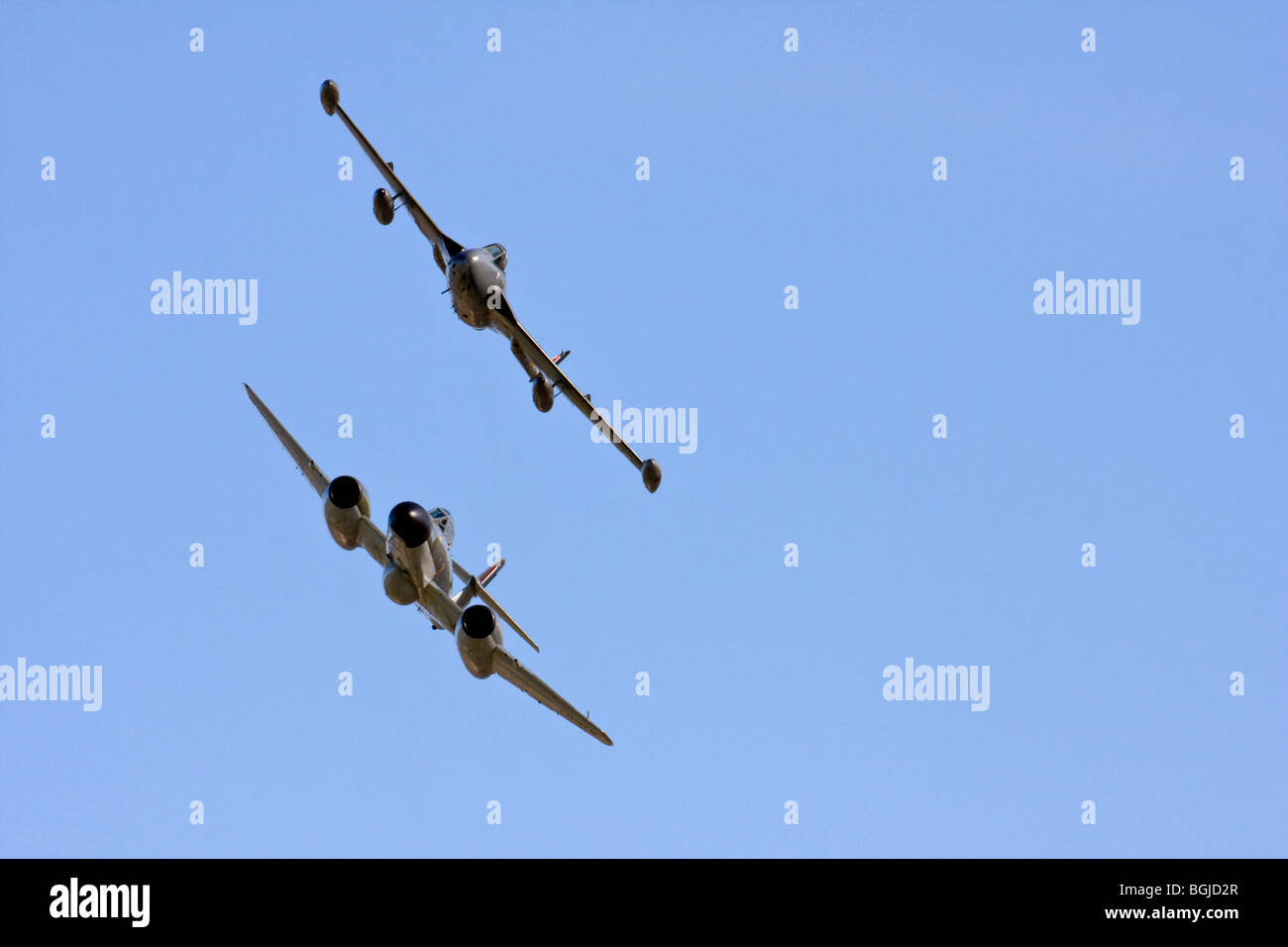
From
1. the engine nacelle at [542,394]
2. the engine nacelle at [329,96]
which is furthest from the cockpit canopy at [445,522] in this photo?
the engine nacelle at [329,96]

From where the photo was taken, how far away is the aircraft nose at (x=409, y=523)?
52.8 metres

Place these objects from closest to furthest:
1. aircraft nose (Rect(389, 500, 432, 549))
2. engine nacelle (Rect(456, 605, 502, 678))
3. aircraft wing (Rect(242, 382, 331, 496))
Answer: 1. aircraft nose (Rect(389, 500, 432, 549))
2. engine nacelle (Rect(456, 605, 502, 678))
3. aircraft wing (Rect(242, 382, 331, 496))

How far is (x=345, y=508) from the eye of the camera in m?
53.9

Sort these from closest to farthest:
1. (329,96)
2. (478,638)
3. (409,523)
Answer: (409,523)
(478,638)
(329,96)

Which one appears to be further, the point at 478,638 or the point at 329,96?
the point at 329,96

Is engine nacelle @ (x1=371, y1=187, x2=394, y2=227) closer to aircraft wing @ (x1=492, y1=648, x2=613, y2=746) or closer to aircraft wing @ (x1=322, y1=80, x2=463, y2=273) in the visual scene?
aircraft wing @ (x1=322, y1=80, x2=463, y2=273)

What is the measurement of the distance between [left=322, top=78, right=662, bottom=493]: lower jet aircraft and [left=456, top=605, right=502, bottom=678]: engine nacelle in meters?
9.66

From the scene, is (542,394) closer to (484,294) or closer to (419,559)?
(484,294)

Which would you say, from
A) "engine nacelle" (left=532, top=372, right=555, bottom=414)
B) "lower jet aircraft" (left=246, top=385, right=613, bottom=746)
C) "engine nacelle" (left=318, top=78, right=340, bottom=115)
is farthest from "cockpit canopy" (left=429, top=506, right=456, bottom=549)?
"engine nacelle" (left=318, top=78, right=340, bottom=115)

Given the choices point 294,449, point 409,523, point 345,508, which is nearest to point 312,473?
point 294,449

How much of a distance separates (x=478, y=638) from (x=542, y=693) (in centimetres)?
607

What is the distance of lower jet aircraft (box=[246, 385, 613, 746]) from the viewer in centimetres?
5347
